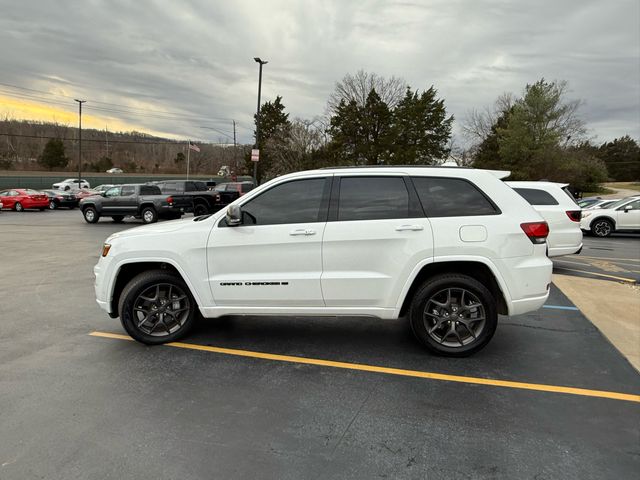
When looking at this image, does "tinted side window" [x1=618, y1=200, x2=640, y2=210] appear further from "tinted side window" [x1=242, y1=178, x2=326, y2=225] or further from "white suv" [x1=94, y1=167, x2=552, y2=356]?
"tinted side window" [x1=242, y1=178, x2=326, y2=225]

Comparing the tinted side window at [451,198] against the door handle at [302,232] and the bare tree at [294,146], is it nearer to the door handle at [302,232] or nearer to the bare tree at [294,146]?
the door handle at [302,232]

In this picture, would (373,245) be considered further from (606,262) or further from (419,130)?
(419,130)

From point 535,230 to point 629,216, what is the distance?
15064 mm

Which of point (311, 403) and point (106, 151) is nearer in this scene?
point (311, 403)

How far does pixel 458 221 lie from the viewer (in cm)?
393

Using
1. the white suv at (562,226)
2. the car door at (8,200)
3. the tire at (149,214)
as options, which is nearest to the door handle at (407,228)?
the white suv at (562,226)

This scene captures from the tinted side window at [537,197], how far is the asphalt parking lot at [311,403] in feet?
13.8

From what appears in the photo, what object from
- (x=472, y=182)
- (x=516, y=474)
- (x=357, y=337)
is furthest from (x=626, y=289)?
(x=516, y=474)

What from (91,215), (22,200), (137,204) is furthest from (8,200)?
(137,204)

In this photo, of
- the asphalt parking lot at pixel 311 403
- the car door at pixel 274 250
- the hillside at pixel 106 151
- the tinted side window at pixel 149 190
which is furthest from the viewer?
the hillside at pixel 106 151

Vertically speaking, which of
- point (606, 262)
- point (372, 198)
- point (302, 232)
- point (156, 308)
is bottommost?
point (156, 308)

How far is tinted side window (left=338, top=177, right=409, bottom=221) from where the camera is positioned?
13.2ft

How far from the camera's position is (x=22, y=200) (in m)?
26.8

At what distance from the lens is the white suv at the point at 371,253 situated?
12.9 ft
